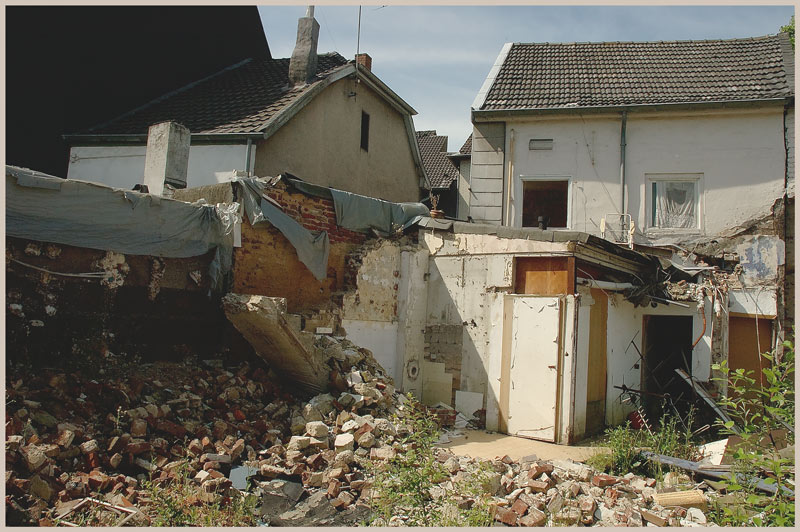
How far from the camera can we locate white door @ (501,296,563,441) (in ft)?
31.1

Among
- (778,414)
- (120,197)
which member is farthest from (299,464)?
(778,414)

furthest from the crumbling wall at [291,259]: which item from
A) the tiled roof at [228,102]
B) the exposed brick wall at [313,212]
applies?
the tiled roof at [228,102]

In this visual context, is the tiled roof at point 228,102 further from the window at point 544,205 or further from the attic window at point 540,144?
the window at point 544,205

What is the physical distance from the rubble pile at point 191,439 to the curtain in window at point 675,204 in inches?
330

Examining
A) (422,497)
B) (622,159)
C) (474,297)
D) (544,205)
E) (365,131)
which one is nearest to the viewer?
(422,497)

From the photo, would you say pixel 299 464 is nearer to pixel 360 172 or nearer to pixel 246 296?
pixel 246 296

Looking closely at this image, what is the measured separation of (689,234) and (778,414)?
944 centimetres

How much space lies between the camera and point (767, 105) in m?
12.8

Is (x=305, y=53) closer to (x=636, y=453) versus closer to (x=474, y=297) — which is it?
(x=474, y=297)

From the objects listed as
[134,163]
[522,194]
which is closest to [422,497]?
[522,194]

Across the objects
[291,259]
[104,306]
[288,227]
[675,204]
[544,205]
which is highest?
[544,205]

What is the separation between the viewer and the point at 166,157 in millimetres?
10312

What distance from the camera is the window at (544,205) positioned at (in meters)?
14.7

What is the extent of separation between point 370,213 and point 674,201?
716 cm
